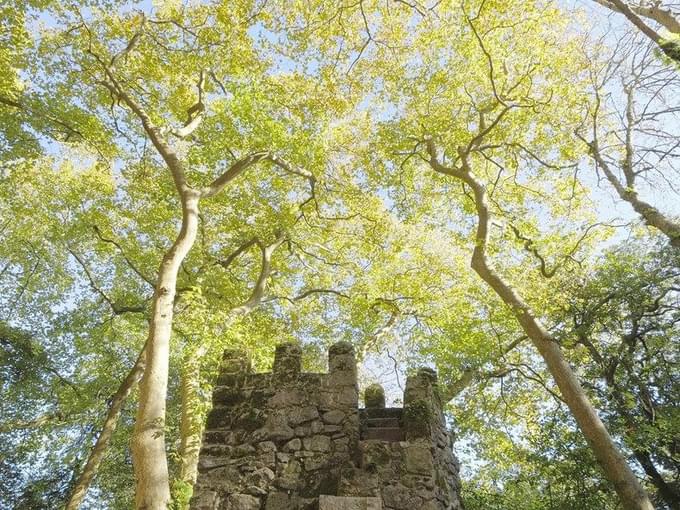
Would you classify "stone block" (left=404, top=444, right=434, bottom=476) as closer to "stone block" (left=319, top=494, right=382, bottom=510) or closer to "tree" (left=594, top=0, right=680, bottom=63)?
"stone block" (left=319, top=494, right=382, bottom=510)

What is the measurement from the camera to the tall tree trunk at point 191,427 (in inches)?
290

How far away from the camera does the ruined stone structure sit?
4469mm

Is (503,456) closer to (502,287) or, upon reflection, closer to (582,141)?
(502,287)

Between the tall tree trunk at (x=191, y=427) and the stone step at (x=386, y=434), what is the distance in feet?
11.6

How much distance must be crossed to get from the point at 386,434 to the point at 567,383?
13.0ft

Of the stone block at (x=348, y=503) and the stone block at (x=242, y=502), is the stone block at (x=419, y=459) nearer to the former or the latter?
the stone block at (x=348, y=503)

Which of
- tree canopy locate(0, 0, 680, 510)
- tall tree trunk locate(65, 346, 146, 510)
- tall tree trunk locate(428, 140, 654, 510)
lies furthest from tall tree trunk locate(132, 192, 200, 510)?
tall tree trunk locate(428, 140, 654, 510)

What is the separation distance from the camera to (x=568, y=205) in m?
11.4

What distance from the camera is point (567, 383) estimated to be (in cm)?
719

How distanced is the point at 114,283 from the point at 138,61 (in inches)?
303

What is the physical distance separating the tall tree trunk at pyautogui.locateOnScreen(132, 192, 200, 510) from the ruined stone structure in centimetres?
57

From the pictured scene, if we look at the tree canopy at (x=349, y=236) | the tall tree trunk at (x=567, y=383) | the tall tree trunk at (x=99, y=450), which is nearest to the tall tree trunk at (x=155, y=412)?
the tree canopy at (x=349, y=236)

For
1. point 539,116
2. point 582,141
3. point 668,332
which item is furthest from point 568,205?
point 668,332

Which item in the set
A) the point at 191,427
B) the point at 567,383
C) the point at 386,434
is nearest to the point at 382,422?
the point at 386,434
